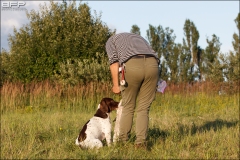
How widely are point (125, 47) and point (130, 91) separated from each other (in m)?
0.70

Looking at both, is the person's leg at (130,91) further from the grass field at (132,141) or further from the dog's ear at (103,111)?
the dog's ear at (103,111)

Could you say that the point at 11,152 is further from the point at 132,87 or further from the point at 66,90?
the point at 66,90

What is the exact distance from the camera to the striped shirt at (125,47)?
5941 mm

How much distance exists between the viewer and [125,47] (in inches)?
236

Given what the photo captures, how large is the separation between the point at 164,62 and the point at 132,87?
35299mm

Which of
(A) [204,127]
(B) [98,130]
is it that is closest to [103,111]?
(B) [98,130]

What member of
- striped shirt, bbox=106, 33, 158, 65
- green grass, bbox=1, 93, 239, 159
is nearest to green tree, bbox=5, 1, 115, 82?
green grass, bbox=1, 93, 239, 159

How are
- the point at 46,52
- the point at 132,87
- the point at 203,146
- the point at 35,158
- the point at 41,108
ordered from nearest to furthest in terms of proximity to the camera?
the point at 35,158 → the point at 132,87 → the point at 203,146 → the point at 41,108 → the point at 46,52

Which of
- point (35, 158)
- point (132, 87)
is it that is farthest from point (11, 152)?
point (132, 87)

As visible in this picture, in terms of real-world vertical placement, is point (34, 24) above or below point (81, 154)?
A: above

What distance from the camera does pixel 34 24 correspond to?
2298cm

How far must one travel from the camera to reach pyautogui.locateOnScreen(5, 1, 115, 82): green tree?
22000 mm

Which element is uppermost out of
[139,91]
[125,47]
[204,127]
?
[125,47]

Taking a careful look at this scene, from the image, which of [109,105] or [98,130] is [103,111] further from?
[98,130]
